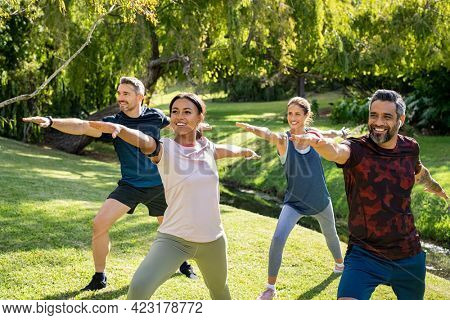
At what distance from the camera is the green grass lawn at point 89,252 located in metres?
6.02

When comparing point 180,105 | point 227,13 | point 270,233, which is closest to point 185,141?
point 180,105

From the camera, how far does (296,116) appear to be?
579 cm

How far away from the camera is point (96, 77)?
64.5ft

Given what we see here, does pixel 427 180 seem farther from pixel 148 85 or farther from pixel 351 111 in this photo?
pixel 351 111

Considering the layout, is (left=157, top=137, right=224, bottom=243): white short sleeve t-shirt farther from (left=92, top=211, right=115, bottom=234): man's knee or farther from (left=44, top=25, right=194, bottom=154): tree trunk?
(left=44, top=25, right=194, bottom=154): tree trunk

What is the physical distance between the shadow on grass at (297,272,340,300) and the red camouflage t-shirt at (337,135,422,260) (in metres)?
2.39

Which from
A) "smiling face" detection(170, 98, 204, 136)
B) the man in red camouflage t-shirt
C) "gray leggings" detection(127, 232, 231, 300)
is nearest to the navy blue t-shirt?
"smiling face" detection(170, 98, 204, 136)

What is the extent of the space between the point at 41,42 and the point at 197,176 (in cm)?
1447

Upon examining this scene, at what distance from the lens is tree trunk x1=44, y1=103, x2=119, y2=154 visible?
19.1 metres

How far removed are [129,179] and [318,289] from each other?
2313 mm

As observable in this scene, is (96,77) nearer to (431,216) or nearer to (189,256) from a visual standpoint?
(431,216)

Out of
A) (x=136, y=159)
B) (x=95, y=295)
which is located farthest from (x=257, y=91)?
(x=95, y=295)

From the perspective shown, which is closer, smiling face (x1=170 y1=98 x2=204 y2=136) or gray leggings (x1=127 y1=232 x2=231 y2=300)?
gray leggings (x1=127 y1=232 x2=231 y2=300)

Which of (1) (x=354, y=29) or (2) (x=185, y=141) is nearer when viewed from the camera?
(2) (x=185, y=141)
